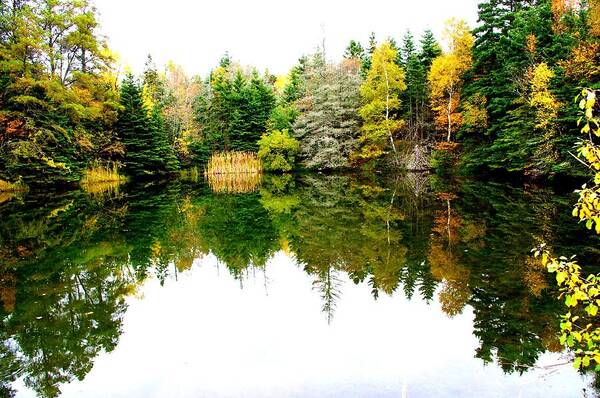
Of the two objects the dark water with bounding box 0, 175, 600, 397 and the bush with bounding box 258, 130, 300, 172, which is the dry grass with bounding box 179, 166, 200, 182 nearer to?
the bush with bounding box 258, 130, 300, 172

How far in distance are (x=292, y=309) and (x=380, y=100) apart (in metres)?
28.9

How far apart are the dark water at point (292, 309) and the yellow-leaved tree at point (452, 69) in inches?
771

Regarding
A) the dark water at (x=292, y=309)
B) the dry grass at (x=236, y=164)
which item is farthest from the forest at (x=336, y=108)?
the dark water at (x=292, y=309)

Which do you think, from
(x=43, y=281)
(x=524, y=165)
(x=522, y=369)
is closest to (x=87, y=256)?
(x=43, y=281)

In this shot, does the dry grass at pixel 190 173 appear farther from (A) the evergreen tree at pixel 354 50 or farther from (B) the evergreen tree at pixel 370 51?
(A) the evergreen tree at pixel 354 50

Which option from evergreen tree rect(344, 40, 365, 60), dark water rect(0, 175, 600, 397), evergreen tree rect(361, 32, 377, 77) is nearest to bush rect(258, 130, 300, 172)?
evergreen tree rect(361, 32, 377, 77)

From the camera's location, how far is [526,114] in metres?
21.5

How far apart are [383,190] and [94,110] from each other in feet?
65.0

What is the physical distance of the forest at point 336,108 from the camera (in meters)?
20.3

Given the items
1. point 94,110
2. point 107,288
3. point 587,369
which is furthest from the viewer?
point 94,110

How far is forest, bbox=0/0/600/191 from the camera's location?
2027 centimetres

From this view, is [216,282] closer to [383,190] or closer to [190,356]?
[190,356]

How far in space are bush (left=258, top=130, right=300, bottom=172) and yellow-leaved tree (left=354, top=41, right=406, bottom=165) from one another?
19.6 ft

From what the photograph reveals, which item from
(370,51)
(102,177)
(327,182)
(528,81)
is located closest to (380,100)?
(327,182)
